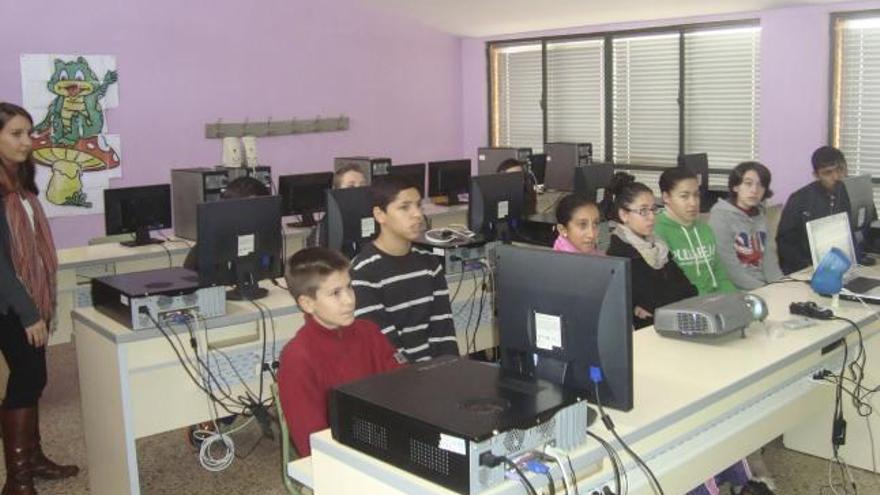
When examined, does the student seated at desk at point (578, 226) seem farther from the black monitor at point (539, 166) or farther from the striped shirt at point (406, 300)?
the black monitor at point (539, 166)

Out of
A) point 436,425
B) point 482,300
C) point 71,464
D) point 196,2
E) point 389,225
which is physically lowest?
point 71,464

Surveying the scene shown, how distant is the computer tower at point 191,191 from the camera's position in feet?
16.7

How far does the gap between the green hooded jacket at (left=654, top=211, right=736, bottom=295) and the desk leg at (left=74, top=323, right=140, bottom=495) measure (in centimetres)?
218

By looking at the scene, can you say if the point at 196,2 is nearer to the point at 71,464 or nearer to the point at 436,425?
the point at 71,464

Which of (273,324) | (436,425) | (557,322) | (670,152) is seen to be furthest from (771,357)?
(670,152)

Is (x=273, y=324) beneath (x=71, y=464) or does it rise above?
above

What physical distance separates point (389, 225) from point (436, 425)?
146 cm

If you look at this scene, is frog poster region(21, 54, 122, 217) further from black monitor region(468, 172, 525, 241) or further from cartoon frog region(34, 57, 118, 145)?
black monitor region(468, 172, 525, 241)

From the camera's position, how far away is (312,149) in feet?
25.5

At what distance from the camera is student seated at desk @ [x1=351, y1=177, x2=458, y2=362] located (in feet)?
9.14

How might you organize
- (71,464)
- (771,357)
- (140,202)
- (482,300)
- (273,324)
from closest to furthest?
1. (771,357)
2. (273,324)
3. (71,464)
4. (482,300)
5. (140,202)

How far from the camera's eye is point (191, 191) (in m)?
5.18

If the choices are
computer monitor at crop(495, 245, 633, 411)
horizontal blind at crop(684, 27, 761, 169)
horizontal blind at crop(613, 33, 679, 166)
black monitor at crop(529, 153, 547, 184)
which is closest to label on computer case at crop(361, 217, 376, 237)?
computer monitor at crop(495, 245, 633, 411)

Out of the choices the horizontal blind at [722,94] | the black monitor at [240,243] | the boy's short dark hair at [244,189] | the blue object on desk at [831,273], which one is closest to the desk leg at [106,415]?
the black monitor at [240,243]
